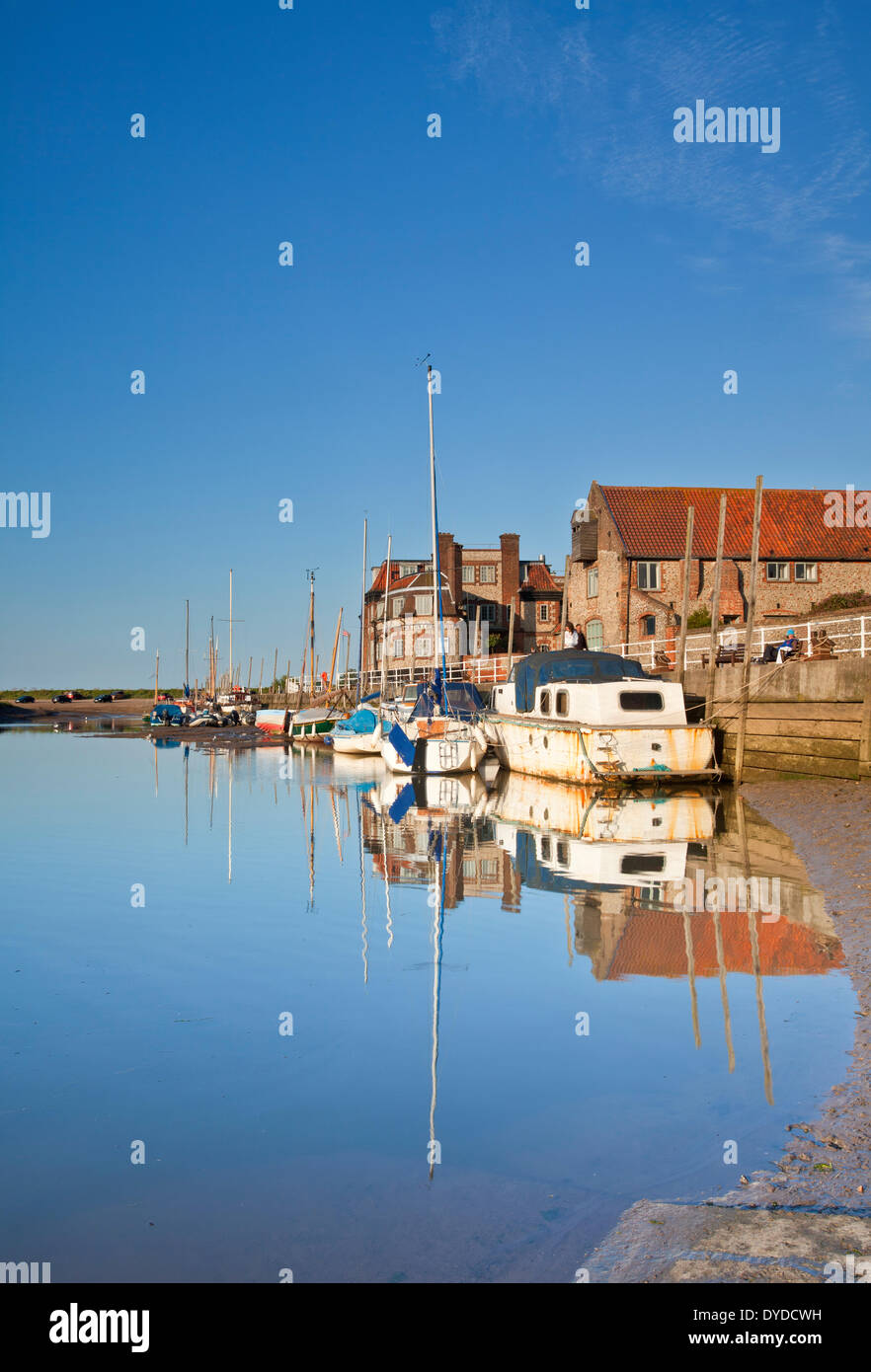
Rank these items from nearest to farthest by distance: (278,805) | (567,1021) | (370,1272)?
(370,1272) < (567,1021) < (278,805)

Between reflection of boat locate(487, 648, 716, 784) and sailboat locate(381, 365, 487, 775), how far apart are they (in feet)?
11.1

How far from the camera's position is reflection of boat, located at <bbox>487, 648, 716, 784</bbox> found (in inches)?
972

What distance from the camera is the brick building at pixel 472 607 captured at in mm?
72375

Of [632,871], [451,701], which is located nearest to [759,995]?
[632,871]

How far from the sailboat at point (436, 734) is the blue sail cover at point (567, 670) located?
1.99 m

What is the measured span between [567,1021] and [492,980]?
135 cm

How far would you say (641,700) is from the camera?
25594mm

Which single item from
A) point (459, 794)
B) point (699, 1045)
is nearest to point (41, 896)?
point (699, 1045)

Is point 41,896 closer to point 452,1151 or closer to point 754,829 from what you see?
point 452,1151

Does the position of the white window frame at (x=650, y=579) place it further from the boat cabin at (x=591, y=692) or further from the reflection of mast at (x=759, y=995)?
the reflection of mast at (x=759, y=995)

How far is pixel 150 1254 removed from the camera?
4840 millimetres

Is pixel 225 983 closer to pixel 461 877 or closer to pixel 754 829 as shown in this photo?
pixel 461 877
